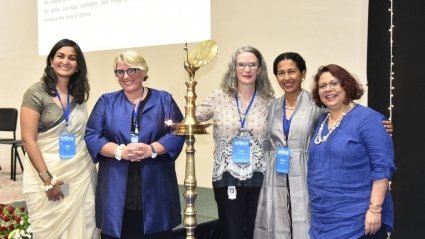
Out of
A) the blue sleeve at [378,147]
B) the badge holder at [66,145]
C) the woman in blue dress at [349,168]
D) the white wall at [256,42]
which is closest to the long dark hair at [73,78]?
the badge holder at [66,145]

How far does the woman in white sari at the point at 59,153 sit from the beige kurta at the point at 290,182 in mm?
908

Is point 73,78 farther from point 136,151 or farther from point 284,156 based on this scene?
point 284,156

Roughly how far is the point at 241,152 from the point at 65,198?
94 cm

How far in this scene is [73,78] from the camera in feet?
7.93

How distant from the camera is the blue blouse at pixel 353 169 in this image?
178 centimetres

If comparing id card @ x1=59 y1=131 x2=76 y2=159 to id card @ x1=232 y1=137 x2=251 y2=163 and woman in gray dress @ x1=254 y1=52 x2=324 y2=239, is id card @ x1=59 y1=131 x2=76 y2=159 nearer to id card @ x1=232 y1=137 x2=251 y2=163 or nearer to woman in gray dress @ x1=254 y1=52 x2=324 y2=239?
id card @ x1=232 y1=137 x2=251 y2=163

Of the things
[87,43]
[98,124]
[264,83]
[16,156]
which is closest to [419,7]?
[264,83]

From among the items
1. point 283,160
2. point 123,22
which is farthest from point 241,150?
point 123,22

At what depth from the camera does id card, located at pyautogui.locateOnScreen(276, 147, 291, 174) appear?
7.06 ft

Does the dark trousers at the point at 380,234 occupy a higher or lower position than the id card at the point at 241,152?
lower

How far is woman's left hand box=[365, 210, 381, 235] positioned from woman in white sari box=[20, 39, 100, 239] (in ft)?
4.47

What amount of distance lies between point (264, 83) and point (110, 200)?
95 centimetres

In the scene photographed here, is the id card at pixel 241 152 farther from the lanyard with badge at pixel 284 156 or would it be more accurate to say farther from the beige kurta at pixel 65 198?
the beige kurta at pixel 65 198

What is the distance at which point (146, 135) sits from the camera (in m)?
2.12
